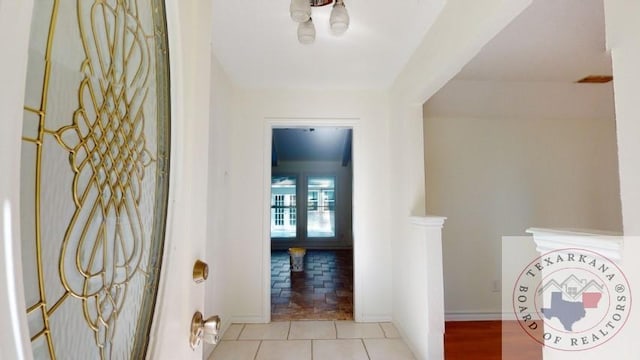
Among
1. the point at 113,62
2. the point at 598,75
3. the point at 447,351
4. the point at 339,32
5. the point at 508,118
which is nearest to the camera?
the point at 113,62

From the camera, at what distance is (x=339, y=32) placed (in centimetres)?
186

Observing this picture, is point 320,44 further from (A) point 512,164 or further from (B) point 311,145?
(B) point 311,145

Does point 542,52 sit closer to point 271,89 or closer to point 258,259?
point 271,89

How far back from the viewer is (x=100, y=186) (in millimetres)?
506

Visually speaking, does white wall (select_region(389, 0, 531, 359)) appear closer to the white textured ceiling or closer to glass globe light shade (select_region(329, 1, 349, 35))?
the white textured ceiling

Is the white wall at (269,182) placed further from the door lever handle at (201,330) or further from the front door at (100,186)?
the front door at (100,186)

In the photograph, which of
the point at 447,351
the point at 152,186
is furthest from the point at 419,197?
the point at 152,186

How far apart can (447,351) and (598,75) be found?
3.00m

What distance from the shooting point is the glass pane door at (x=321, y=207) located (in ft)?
28.2

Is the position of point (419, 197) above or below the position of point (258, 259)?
above

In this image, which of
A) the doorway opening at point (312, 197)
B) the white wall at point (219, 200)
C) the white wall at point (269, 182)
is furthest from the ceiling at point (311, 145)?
the white wall at point (219, 200)

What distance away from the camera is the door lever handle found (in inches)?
30.3

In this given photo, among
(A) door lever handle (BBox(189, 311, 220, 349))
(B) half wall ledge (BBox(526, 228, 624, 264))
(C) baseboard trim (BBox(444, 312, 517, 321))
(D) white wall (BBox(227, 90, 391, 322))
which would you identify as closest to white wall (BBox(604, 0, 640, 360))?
(B) half wall ledge (BBox(526, 228, 624, 264))

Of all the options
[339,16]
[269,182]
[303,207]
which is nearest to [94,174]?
[339,16]
